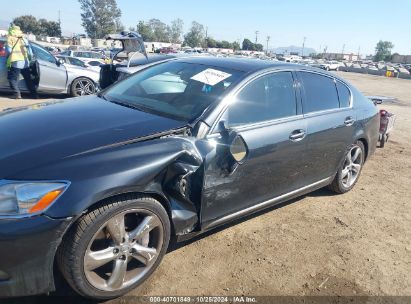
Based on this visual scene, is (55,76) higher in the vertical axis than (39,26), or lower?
lower

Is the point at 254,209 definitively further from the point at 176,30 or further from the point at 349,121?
the point at 176,30

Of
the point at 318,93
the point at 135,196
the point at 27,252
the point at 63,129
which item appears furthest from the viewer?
the point at 318,93

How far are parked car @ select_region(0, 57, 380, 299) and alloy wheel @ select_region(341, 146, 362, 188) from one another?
0.38 metres

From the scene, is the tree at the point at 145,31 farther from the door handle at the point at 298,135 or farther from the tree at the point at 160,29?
the door handle at the point at 298,135

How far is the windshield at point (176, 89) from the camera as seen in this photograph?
125 inches

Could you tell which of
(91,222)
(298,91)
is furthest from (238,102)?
(91,222)

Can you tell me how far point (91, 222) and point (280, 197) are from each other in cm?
203

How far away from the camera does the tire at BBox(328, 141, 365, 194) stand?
15.1ft

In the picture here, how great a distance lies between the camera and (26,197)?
6.97 feet

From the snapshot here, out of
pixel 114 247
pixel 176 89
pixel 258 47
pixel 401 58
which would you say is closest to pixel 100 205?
pixel 114 247

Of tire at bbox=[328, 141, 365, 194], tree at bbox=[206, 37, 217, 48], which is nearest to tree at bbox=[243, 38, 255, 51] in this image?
tree at bbox=[206, 37, 217, 48]

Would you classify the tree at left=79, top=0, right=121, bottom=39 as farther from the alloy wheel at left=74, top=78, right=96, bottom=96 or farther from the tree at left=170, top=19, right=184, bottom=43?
the alloy wheel at left=74, top=78, right=96, bottom=96

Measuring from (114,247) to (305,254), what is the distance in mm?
1773

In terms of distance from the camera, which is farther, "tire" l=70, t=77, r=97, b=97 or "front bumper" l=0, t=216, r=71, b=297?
"tire" l=70, t=77, r=97, b=97
